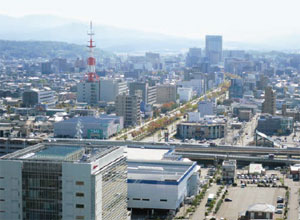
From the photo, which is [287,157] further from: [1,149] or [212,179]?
[1,149]

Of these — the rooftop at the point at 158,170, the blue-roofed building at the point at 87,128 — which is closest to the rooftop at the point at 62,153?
the rooftop at the point at 158,170

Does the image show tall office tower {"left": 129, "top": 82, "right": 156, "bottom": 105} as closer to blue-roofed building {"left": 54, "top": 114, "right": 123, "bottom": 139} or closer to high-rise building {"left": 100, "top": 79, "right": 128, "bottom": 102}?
high-rise building {"left": 100, "top": 79, "right": 128, "bottom": 102}

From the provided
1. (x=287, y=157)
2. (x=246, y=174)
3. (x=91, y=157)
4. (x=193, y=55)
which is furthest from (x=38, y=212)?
(x=193, y=55)

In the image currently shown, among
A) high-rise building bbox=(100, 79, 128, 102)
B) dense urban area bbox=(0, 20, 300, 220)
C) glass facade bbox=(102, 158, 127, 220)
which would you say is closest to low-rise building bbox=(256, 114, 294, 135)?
dense urban area bbox=(0, 20, 300, 220)

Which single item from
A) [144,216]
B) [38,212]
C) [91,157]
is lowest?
[144,216]

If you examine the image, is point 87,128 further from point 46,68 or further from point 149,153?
point 46,68

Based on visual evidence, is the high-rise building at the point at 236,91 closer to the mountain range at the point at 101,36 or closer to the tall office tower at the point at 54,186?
the tall office tower at the point at 54,186

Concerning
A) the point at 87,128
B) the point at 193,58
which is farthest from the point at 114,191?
the point at 193,58
